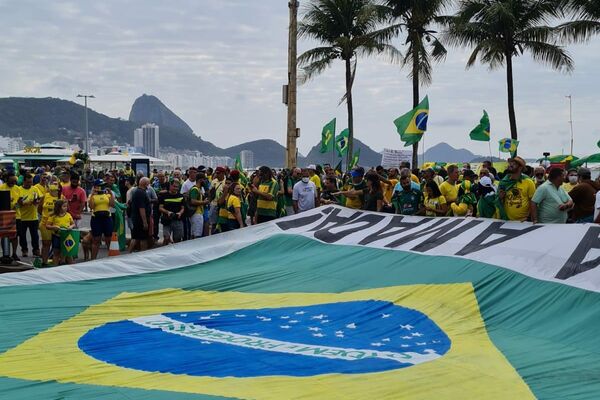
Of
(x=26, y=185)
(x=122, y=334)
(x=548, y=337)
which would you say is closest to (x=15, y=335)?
(x=122, y=334)

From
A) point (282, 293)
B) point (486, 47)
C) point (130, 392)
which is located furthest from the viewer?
point (486, 47)

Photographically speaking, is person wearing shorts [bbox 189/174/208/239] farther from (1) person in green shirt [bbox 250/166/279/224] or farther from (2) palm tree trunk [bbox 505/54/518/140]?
(2) palm tree trunk [bbox 505/54/518/140]

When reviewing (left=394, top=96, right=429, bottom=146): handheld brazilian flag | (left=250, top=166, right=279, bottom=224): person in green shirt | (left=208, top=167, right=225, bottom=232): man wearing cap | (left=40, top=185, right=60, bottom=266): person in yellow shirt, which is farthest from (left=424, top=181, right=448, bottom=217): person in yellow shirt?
(left=394, top=96, right=429, bottom=146): handheld brazilian flag

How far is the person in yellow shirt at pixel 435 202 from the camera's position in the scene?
1155cm

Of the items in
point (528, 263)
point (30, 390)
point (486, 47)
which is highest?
point (486, 47)

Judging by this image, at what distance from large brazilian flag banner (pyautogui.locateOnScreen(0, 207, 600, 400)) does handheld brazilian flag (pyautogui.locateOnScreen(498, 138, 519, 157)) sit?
18238 millimetres

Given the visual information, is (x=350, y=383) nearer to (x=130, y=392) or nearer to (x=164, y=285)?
(x=130, y=392)

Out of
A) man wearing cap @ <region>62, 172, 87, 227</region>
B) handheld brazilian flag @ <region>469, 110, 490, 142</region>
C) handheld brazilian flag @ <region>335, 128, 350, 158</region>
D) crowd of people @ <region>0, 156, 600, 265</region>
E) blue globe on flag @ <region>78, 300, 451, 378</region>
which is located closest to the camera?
blue globe on flag @ <region>78, 300, 451, 378</region>

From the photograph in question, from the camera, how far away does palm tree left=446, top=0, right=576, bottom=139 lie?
2816 cm

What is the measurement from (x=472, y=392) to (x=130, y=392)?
100 inches

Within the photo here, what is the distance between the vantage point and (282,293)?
8.91m

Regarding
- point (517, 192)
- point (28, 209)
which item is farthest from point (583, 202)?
point (28, 209)

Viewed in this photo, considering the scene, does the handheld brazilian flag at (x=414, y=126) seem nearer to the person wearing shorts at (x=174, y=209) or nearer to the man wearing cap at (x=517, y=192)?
the person wearing shorts at (x=174, y=209)

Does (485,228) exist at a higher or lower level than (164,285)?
higher
